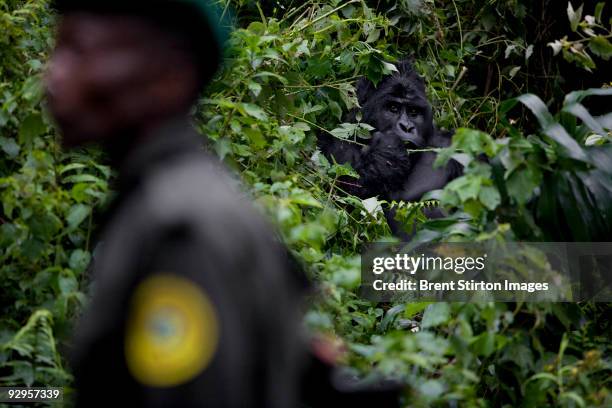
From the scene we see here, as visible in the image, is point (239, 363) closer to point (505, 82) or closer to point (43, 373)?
point (43, 373)

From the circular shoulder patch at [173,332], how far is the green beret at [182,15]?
0.29m

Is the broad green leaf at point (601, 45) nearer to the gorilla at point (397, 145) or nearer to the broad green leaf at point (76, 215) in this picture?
the broad green leaf at point (76, 215)

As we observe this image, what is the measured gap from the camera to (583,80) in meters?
5.51

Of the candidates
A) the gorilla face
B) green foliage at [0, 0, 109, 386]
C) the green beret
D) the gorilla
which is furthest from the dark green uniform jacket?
the gorilla face

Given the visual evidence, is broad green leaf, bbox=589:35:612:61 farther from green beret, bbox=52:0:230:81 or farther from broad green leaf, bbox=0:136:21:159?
green beret, bbox=52:0:230:81

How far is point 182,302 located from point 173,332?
0.10ft

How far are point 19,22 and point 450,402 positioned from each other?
1509 mm

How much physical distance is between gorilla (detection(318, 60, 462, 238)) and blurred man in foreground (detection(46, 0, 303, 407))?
11.0 ft

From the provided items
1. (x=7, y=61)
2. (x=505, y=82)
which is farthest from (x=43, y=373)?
(x=505, y=82)

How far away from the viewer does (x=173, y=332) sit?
969mm

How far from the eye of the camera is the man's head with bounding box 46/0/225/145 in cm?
107

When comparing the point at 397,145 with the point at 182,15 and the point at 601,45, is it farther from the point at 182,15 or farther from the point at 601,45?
the point at 182,15

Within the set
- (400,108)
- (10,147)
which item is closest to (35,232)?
(10,147)

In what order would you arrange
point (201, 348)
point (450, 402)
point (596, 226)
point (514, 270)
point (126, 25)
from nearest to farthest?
point (201, 348) < point (126, 25) < point (450, 402) < point (514, 270) < point (596, 226)
